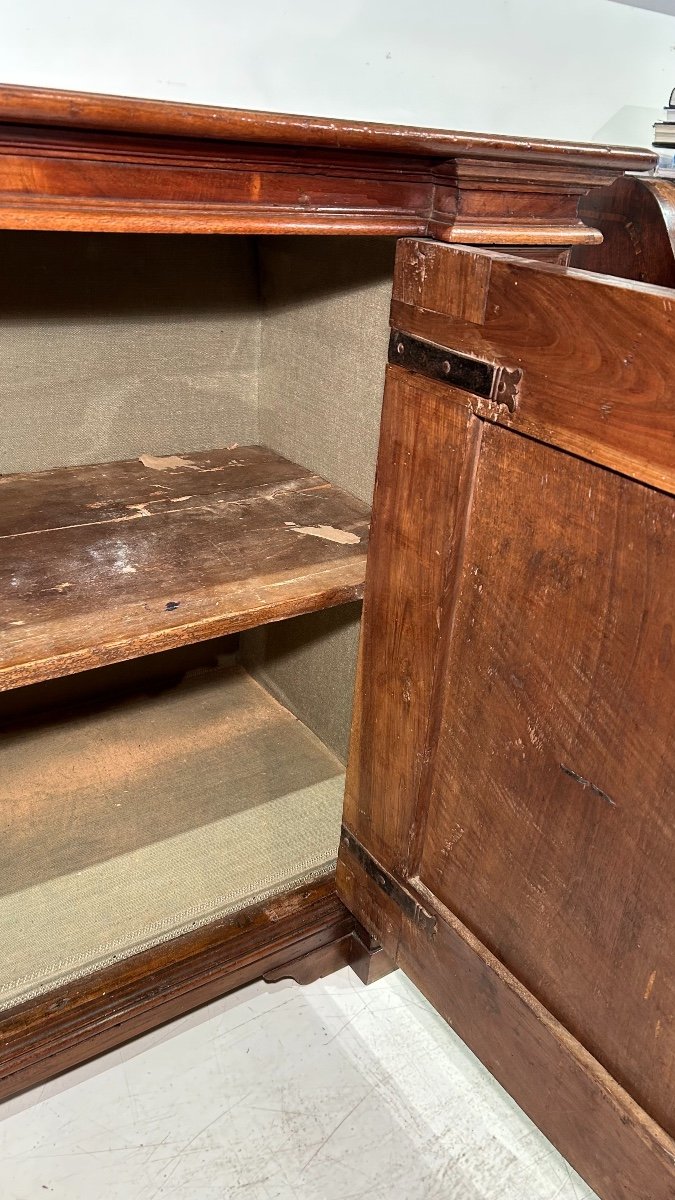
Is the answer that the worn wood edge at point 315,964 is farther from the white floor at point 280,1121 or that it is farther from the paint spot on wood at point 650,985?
the paint spot on wood at point 650,985

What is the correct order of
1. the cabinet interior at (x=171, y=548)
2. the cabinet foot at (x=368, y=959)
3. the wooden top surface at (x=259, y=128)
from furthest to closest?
1. the cabinet foot at (x=368, y=959)
2. the cabinet interior at (x=171, y=548)
3. the wooden top surface at (x=259, y=128)

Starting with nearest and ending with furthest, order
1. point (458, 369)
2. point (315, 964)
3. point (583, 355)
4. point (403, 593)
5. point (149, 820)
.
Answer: point (583, 355)
point (458, 369)
point (403, 593)
point (315, 964)
point (149, 820)

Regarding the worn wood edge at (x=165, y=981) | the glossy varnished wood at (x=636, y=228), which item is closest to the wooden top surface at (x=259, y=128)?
the glossy varnished wood at (x=636, y=228)

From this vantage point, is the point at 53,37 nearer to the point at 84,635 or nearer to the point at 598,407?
the point at 84,635

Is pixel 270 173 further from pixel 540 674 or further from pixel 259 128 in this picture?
pixel 540 674

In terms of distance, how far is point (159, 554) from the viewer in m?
0.88

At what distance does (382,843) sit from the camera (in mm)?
868

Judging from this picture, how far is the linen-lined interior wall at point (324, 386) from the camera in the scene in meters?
0.92

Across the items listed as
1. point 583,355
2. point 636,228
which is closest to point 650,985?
point 583,355

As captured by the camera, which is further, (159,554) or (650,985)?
(159,554)

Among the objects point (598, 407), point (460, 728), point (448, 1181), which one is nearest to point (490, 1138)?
point (448, 1181)

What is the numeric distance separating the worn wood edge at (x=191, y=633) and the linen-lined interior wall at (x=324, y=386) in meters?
0.20

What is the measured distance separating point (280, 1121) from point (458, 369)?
75 centimetres

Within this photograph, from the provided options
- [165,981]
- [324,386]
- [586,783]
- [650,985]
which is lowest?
[165,981]
